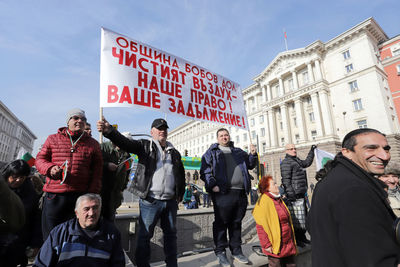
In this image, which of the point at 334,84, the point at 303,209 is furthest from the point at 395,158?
the point at 303,209

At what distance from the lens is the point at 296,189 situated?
403 centimetres

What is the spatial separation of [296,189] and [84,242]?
3610mm

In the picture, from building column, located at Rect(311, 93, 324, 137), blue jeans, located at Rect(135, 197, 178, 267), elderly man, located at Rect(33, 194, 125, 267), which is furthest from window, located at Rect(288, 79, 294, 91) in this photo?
elderly man, located at Rect(33, 194, 125, 267)

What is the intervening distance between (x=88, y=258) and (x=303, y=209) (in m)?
3.44

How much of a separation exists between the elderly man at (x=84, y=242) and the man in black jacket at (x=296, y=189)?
308 cm

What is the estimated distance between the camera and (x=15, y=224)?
1318mm

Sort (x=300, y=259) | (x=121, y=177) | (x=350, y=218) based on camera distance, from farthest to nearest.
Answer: (x=300, y=259)
(x=121, y=177)
(x=350, y=218)

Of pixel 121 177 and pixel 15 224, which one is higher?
pixel 121 177

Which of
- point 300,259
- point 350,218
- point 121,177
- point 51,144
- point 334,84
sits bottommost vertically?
point 300,259

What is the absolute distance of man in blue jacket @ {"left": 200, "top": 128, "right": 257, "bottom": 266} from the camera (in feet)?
9.91

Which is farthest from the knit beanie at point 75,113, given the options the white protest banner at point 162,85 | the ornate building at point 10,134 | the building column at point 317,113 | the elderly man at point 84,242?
the ornate building at point 10,134

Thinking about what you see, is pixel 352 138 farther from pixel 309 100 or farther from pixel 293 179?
pixel 309 100

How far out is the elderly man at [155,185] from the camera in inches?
96.3

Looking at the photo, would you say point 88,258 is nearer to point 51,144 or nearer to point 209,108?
point 51,144
